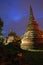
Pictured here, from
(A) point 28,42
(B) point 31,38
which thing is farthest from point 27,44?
(B) point 31,38

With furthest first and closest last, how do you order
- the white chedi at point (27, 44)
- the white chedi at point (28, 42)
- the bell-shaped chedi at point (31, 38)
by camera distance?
the bell-shaped chedi at point (31, 38) → the white chedi at point (28, 42) → the white chedi at point (27, 44)

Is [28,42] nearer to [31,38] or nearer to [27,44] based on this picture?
[27,44]

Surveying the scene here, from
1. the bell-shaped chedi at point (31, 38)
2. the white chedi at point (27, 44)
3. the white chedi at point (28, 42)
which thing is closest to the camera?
the white chedi at point (27, 44)

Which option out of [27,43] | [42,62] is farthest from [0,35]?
[42,62]

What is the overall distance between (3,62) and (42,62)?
6337 mm

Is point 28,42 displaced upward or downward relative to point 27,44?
upward

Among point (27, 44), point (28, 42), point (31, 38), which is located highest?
point (31, 38)

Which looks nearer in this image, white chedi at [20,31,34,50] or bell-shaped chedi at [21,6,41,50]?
white chedi at [20,31,34,50]

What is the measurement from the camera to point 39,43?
1331 inches

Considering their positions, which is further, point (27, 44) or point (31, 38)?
point (31, 38)

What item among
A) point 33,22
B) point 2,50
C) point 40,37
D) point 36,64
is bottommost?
point 36,64

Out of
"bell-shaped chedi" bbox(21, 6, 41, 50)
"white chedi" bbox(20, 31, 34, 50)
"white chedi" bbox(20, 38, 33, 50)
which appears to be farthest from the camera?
"bell-shaped chedi" bbox(21, 6, 41, 50)

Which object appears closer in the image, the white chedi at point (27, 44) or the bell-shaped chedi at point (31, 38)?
the white chedi at point (27, 44)

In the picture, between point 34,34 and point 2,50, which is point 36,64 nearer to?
point 2,50
